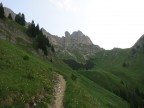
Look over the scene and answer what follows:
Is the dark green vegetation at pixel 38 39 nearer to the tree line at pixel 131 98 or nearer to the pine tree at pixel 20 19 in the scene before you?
the pine tree at pixel 20 19

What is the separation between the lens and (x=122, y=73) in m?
195

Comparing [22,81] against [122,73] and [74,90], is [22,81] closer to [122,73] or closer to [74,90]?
[74,90]

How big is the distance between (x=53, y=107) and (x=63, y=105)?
7.71 feet

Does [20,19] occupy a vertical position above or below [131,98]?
above

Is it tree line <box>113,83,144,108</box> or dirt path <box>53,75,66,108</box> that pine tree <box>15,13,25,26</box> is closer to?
tree line <box>113,83,144,108</box>

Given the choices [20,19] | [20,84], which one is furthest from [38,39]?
[20,84]

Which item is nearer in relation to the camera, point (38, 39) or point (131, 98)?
point (38, 39)

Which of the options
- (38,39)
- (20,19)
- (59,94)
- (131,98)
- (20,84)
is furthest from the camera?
(20,19)

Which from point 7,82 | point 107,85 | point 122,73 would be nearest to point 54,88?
point 7,82

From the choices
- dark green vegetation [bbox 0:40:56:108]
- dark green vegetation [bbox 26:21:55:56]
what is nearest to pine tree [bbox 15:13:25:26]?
dark green vegetation [bbox 26:21:55:56]

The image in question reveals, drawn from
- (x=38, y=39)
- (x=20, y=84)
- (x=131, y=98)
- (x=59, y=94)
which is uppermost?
(x=38, y=39)

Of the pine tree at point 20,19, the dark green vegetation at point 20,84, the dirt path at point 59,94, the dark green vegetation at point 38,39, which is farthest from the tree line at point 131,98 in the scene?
the dark green vegetation at point 20,84

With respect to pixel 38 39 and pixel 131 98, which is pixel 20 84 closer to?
pixel 38 39

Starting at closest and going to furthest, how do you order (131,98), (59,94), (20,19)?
1. (59,94)
2. (131,98)
3. (20,19)
